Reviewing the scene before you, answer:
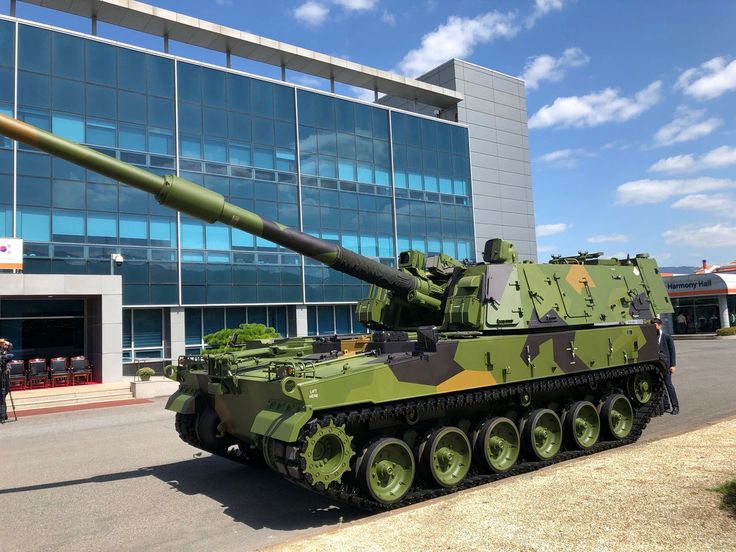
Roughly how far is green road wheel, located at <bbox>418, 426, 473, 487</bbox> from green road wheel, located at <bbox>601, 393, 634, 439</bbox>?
3.12m

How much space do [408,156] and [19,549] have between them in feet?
95.8

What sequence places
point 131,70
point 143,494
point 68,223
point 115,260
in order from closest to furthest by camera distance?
point 143,494
point 68,223
point 115,260
point 131,70

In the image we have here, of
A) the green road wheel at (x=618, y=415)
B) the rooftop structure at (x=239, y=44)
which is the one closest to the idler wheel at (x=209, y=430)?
the green road wheel at (x=618, y=415)

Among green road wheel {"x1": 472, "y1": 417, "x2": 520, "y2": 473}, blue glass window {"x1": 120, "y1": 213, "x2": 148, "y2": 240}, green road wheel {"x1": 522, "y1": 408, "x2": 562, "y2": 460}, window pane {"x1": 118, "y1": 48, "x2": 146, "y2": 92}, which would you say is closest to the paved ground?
green road wheel {"x1": 472, "y1": 417, "x2": 520, "y2": 473}

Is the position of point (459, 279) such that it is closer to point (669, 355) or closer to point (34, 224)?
point (669, 355)

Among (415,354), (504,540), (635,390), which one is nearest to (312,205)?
(635,390)

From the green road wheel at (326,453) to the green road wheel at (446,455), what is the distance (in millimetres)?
1146

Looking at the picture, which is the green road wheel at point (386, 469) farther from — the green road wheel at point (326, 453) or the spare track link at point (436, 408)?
the green road wheel at point (326, 453)

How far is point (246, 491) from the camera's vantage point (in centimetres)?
815

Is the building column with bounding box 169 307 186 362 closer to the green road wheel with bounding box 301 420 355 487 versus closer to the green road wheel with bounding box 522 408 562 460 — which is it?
the green road wheel with bounding box 522 408 562 460

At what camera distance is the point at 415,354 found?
740 cm

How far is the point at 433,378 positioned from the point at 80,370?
18237mm

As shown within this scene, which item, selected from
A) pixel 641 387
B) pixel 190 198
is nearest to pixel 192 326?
pixel 641 387

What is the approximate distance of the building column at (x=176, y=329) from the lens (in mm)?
25453
